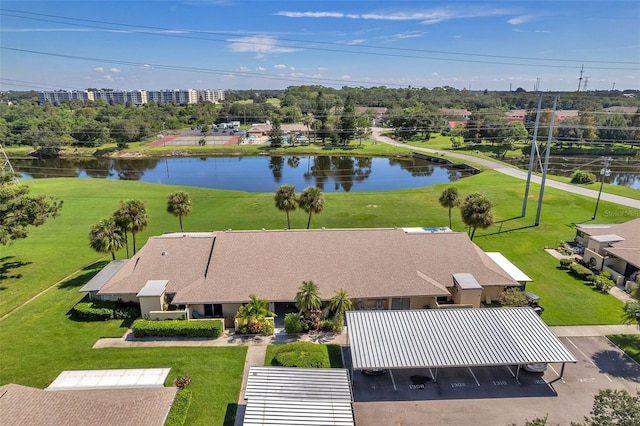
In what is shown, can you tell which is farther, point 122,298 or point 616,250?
point 616,250

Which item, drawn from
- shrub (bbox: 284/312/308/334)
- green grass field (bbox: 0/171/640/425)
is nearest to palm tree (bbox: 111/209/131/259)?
green grass field (bbox: 0/171/640/425)

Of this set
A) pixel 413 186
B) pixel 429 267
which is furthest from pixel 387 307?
pixel 413 186

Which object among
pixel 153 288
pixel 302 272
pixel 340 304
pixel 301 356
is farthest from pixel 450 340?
pixel 153 288

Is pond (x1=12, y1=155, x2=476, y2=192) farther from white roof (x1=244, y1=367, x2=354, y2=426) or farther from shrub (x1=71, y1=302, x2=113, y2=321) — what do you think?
white roof (x1=244, y1=367, x2=354, y2=426)

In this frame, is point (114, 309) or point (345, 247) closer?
point (114, 309)

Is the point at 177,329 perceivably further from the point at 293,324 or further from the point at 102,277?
the point at 102,277

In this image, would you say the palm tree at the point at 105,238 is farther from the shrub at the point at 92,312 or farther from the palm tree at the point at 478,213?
the palm tree at the point at 478,213

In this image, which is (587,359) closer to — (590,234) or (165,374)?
(590,234)

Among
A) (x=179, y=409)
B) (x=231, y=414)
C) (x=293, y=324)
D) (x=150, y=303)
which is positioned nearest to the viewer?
(x=179, y=409)
